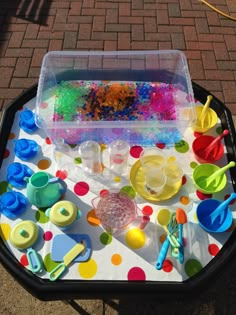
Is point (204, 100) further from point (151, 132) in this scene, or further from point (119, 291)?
point (119, 291)

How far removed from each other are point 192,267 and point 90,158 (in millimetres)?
645

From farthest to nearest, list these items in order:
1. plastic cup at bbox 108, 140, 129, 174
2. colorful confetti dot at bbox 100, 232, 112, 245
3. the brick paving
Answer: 1. the brick paving
2. plastic cup at bbox 108, 140, 129, 174
3. colorful confetti dot at bbox 100, 232, 112, 245

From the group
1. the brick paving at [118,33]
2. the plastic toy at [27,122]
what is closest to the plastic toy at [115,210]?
the plastic toy at [27,122]

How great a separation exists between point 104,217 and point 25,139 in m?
0.58

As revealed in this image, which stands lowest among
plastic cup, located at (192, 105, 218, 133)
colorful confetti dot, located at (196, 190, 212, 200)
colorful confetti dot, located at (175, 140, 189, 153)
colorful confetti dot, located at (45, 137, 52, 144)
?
colorful confetti dot, located at (196, 190, 212, 200)

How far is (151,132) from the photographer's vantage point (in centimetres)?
152

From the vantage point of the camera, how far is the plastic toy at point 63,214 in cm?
126

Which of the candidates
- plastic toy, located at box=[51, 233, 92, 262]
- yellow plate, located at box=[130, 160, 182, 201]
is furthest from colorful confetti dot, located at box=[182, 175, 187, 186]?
plastic toy, located at box=[51, 233, 92, 262]

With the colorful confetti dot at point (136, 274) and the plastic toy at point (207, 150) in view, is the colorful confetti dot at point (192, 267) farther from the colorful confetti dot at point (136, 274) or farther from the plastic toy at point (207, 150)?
the plastic toy at point (207, 150)

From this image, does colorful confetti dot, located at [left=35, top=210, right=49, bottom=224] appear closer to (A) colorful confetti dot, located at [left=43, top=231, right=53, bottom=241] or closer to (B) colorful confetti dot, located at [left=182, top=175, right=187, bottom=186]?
(A) colorful confetti dot, located at [left=43, top=231, right=53, bottom=241]

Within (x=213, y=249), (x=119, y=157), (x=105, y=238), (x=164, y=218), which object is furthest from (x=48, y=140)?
(x=213, y=249)

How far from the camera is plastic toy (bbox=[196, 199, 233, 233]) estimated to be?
1.30 m

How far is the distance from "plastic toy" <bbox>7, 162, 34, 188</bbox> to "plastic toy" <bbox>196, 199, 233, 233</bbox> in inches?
31.0

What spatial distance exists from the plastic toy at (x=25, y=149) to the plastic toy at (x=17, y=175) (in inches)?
2.9
